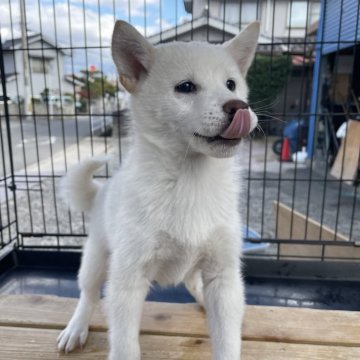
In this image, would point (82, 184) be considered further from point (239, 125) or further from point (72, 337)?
point (239, 125)

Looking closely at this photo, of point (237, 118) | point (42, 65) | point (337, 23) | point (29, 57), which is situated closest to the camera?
point (237, 118)

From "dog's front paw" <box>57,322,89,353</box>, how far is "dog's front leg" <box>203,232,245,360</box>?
0.40m

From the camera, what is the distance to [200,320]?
121 centimetres

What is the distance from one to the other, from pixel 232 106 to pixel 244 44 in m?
0.35

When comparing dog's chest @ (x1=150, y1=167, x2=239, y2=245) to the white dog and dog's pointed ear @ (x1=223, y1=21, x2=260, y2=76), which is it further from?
dog's pointed ear @ (x1=223, y1=21, x2=260, y2=76)

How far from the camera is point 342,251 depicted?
69.9 inches

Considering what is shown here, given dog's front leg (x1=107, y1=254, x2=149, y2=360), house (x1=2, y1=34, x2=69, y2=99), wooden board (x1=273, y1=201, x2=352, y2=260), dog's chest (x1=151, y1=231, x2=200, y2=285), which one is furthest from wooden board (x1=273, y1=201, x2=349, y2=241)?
house (x1=2, y1=34, x2=69, y2=99)

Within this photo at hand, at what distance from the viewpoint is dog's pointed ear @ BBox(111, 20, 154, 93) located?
885 mm

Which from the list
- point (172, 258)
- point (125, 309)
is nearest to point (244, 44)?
point (172, 258)

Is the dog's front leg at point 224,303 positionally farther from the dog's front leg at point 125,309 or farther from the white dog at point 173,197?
the dog's front leg at point 125,309

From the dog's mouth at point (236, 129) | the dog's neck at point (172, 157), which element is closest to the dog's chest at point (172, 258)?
the dog's neck at point (172, 157)

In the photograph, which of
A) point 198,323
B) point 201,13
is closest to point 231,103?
point 198,323

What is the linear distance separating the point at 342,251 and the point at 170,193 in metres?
1.19

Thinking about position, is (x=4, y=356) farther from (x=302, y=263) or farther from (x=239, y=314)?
(x=302, y=263)
